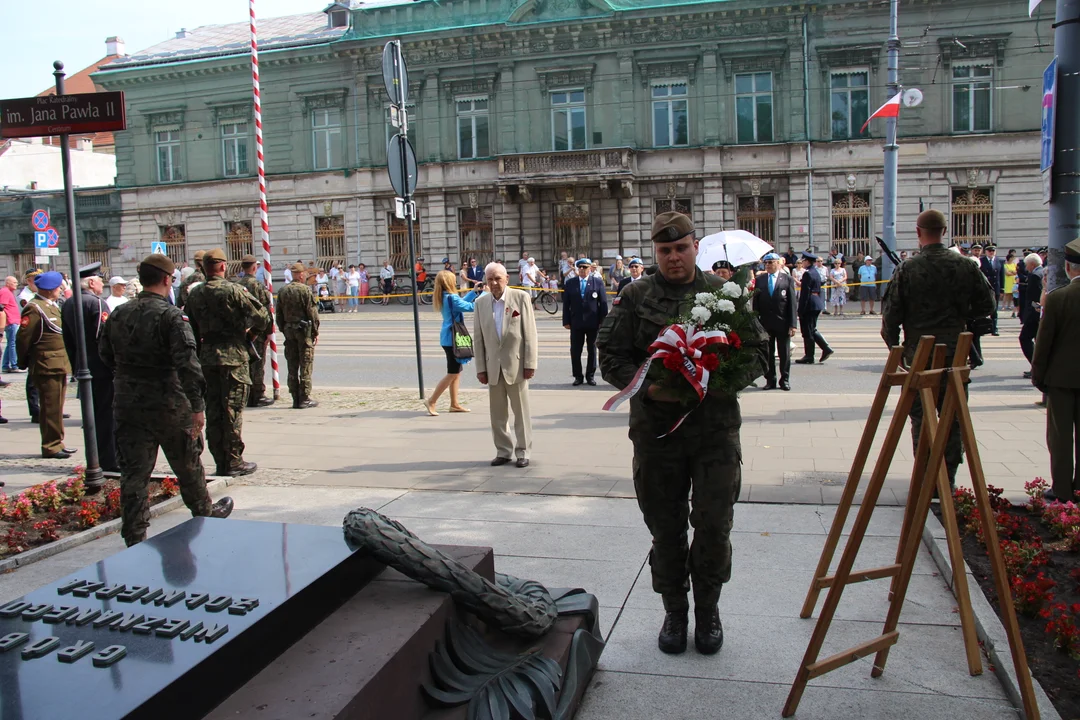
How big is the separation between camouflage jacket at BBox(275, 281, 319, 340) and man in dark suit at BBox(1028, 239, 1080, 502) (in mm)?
8765

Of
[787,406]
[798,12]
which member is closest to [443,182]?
[798,12]

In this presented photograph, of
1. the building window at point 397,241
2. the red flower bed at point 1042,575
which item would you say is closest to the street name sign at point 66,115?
the red flower bed at point 1042,575

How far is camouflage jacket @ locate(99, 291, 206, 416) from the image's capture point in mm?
5824

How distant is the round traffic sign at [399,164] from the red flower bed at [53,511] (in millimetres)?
5543

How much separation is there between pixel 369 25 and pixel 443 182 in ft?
25.3

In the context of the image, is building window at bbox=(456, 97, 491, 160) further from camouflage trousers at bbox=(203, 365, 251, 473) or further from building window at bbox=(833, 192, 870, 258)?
camouflage trousers at bbox=(203, 365, 251, 473)

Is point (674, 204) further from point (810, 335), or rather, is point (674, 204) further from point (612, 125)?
point (810, 335)

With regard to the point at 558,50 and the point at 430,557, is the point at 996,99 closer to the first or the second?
the point at 558,50

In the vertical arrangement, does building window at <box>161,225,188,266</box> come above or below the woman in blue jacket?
above

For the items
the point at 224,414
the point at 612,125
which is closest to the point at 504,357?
the point at 224,414

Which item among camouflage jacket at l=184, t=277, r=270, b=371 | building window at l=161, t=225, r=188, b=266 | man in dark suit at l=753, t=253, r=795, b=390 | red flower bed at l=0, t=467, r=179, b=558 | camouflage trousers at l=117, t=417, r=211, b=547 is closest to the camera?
camouflage trousers at l=117, t=417, r=211, b=547

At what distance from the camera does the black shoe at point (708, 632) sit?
4316 millimetres

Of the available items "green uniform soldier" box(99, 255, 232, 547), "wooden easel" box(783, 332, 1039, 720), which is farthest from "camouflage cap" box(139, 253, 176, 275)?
"wooden easel" box(783, 332, 1039, 720)

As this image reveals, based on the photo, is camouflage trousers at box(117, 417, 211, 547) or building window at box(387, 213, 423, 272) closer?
camouflage trousers at box(117, 417, 211, 547)
